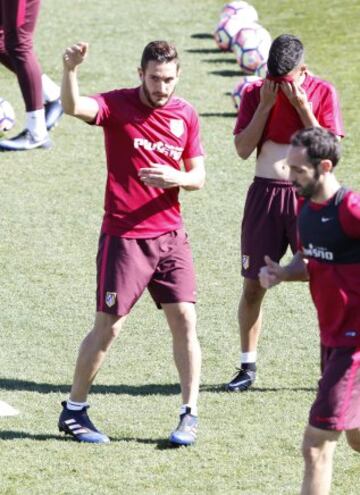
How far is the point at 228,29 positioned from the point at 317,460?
11.8 m

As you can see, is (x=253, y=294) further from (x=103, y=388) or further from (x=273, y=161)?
(x=103, y=388)

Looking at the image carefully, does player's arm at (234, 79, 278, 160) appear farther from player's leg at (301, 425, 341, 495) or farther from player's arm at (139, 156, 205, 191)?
player's leg at (301, 425, 341, 495)

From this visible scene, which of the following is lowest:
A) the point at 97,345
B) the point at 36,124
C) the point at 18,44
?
the point at 97,345

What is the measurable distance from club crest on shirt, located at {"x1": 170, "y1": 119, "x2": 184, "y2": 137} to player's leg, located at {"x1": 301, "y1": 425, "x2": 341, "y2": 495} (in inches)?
→ 88.4

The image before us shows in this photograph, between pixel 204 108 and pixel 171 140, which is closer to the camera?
pixel 171 140

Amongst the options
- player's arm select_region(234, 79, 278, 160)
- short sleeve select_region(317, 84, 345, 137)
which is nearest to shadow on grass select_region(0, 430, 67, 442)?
player's arm select_region(234, 79, 278, 160)

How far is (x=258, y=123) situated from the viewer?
8.64m

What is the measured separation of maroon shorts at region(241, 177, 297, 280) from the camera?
8812 mm

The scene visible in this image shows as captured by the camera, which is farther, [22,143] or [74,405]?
[22,143]

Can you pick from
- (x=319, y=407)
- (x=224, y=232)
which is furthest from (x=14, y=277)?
(x=319, y=407)

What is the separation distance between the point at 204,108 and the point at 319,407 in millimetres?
9144

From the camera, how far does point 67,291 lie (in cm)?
1071

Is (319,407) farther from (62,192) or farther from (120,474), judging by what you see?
(62,192)

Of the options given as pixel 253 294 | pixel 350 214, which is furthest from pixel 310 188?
pixel 253 294
